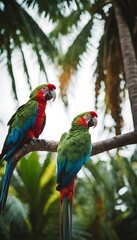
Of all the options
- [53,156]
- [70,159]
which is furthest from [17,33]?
Answer: [70,159]

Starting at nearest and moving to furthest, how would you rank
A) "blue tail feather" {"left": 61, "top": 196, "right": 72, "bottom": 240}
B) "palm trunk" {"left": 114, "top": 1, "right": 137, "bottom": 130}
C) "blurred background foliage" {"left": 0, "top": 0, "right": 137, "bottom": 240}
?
"blue tail feather" {"left": 61, "top": 196, "right": 72, "bottom": 240}
"palm trunk" {"left": 114, "top": 1, "right": 137, "bottom": 130}
"blurred background foliage" {"left": 0, "top": 0, "right": 137, "bottom": 240}

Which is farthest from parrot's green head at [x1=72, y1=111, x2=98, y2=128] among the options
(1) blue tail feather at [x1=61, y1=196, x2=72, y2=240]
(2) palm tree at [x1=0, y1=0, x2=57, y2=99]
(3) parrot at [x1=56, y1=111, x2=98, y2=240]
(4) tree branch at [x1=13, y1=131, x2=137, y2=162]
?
(2) palm tree at [x1=0, y1=0, x2=57, y2=99]

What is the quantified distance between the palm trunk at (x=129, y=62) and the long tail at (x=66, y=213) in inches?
42.0

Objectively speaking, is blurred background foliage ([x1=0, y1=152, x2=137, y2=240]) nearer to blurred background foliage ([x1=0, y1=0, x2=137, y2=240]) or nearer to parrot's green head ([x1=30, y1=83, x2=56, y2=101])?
blurred background foliage ([x1=0, y1=0, x2=137, y2=240])

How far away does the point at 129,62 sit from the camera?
3.96m

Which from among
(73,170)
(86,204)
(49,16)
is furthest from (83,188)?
(73,170)

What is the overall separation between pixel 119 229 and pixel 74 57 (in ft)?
12.7

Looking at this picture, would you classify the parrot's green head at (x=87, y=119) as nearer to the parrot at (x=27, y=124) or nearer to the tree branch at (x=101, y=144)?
the tree branch at (x=101, y=144)

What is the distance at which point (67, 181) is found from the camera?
2.44 m

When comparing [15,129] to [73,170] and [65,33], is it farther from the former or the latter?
[65,33]

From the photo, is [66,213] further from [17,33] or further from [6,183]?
[17,33]

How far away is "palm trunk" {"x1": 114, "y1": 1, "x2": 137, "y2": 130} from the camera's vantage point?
11.5 feet

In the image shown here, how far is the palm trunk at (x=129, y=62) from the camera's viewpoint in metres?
3.51

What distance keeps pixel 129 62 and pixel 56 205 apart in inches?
134
